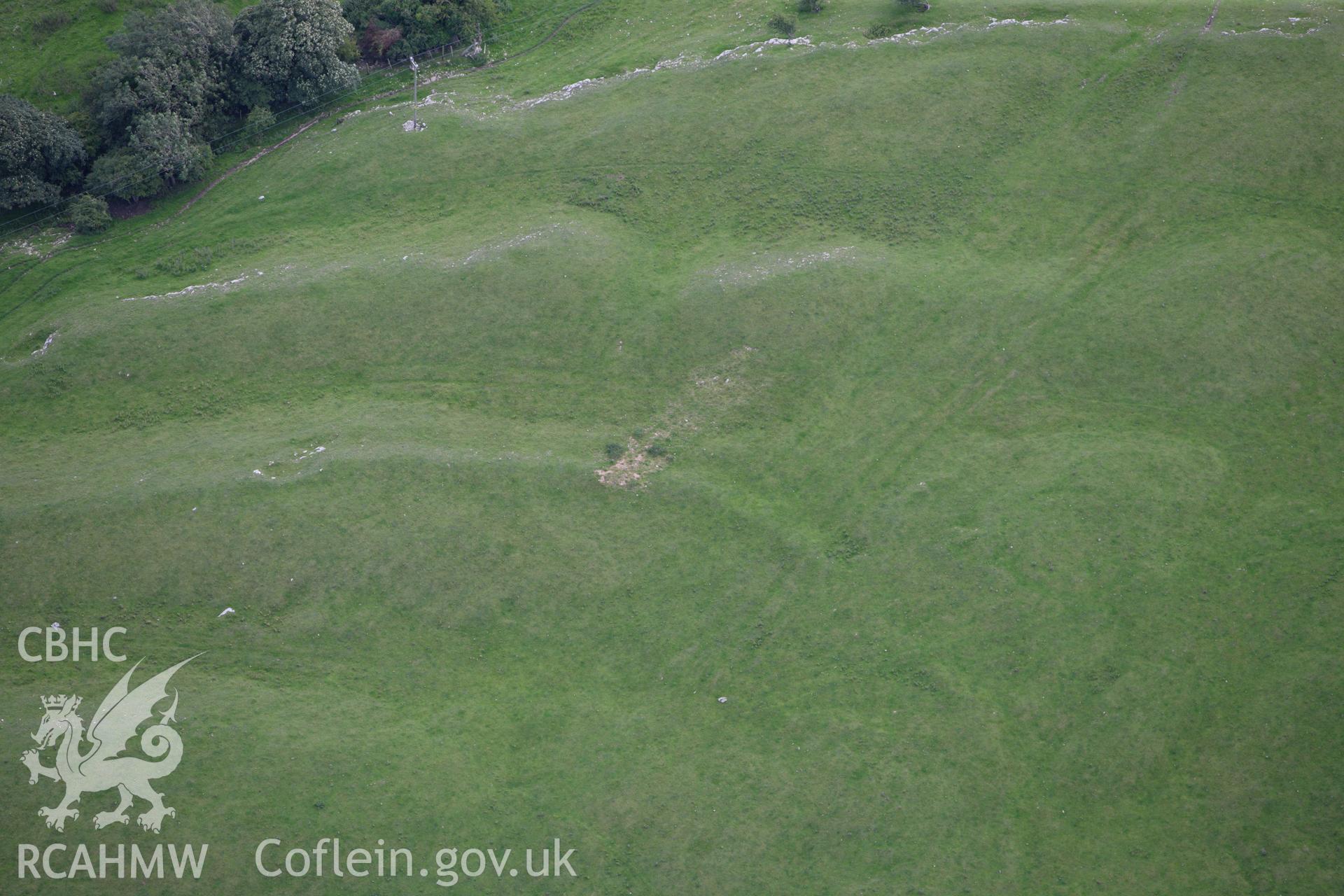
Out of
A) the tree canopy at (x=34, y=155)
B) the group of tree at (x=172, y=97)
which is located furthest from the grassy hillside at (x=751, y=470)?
the tree canopy at (x=34, y=155)

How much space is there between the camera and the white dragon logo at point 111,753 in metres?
49.8

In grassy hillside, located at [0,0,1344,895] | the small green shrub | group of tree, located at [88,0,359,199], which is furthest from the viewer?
group of tree, located at [88,0,359,199]

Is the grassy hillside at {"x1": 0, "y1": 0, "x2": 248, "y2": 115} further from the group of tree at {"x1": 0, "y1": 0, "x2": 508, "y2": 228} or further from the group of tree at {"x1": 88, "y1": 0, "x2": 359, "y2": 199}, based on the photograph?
the group of tree at {"x1": 88, "y1": 0, "x2": 359, "y2": 199}

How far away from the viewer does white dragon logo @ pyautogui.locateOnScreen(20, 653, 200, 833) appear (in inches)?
1962

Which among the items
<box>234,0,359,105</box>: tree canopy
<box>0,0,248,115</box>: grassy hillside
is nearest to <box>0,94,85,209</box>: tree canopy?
<box>0,0,248,115</box>: grassy hillside

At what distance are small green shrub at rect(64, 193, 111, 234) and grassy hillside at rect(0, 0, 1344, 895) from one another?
2.00m

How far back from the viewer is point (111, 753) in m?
51.7

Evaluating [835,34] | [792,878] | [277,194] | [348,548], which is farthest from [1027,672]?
[277,194]

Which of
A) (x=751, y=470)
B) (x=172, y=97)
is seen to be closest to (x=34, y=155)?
(x=172, y=97)

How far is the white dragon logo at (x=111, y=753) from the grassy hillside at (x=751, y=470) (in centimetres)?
99

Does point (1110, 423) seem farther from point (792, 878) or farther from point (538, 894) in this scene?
point (538, 894)

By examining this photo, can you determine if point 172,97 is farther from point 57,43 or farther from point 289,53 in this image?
point 57,43

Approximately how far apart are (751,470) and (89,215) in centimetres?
6458

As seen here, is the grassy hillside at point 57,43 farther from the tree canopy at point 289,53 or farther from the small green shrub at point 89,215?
Result: the tree canopy at point 289,53
